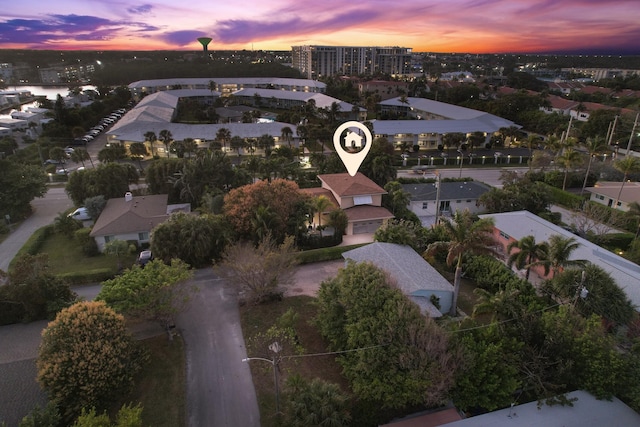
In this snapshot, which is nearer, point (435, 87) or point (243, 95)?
point (243, 95)

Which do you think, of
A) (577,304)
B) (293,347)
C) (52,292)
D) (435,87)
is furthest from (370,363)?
(435,87)

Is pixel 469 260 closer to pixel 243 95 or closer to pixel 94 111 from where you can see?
pixel 94 111

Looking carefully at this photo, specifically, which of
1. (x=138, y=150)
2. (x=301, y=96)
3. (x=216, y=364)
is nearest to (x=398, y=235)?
(x=216, y=364)

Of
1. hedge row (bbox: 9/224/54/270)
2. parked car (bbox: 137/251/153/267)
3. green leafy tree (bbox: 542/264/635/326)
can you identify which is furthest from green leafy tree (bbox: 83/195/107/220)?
green leafy tree (bbox: 542/264/635/326)

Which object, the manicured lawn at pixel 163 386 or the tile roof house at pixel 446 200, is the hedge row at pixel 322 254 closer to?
the manicured lawn at pixel 163 386

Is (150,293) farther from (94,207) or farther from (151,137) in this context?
(151,137)

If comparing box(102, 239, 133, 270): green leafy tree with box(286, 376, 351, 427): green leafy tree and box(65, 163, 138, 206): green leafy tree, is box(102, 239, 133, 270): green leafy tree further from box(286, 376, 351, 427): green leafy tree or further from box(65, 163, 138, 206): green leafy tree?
box(286, 376, 351, 427): green leafy tree
